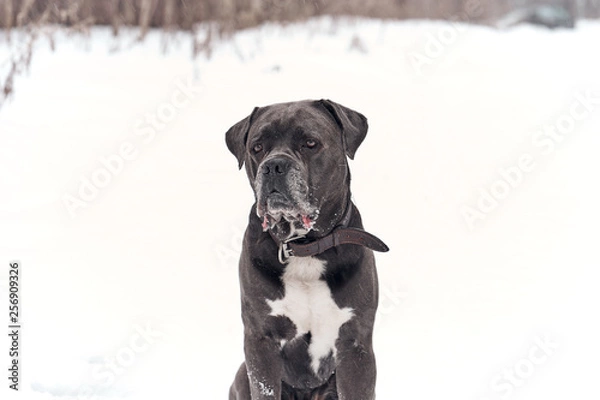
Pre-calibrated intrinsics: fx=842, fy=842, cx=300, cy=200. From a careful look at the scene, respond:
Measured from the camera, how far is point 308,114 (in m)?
2.98

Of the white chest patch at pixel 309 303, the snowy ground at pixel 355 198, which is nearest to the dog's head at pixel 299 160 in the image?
the white chest patch at pixel 309 303

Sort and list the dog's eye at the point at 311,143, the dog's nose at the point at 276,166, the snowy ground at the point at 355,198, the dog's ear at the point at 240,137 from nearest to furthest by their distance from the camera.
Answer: the dog's nose at the point at 276,166 < the dog's eye at the point at 311,143 < the dog's ear at the point at 240,137 < the snowy ground at the point at 355,198

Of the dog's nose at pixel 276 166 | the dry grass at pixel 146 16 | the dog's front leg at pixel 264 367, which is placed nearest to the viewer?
the dog's nose at pixel 276 166

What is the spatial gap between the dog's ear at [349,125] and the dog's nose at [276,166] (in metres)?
0.35

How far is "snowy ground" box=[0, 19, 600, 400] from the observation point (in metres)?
4.34

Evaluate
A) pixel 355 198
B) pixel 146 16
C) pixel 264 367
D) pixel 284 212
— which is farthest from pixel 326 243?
pixel 146 16

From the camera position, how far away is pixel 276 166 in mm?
2750

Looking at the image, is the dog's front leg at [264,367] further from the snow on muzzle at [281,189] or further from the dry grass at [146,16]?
the dry grass at [146,16]

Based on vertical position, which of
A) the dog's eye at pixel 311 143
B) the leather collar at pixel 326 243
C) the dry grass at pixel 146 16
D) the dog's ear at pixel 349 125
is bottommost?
the leather collar at pixel 326 243

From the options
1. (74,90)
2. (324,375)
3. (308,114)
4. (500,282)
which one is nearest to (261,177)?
(308,114)

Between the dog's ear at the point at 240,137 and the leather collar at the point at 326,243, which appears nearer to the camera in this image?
the leather collar at the point at 326,243

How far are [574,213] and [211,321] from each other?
2.85 metres

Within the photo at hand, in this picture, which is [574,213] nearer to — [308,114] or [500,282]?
[500,282]

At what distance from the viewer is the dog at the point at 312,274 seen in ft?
9.65
